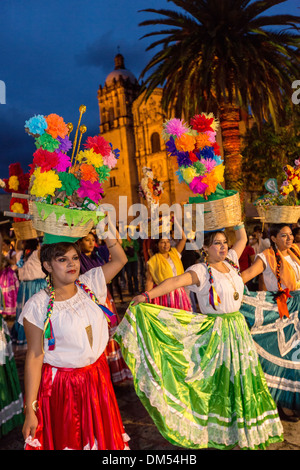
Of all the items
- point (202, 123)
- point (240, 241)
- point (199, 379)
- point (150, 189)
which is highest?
point (202, 123)

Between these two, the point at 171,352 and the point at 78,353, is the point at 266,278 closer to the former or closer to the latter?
the point at 171,352

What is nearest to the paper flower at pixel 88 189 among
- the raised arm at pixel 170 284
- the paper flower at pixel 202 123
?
the raised arm at pixel 170 284

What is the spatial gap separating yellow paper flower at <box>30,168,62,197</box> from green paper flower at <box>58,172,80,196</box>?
0.20ft

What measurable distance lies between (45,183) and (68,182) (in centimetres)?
18

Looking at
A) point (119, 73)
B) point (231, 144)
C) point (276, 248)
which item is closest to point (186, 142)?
point (276, 248)

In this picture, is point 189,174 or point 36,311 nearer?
point 36,311

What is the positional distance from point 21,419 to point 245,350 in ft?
8.85

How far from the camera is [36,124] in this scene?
277cm

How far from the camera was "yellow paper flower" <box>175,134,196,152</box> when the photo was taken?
3.68m

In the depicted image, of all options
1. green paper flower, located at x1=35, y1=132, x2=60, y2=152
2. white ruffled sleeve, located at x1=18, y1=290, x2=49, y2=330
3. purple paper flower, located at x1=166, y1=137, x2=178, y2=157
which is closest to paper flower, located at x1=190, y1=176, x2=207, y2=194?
purple paper flower, located at x1=166, y1=137, x2=178, y2=157

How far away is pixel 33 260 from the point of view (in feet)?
23.7

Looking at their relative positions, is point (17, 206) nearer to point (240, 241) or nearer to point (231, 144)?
point (240, 241)

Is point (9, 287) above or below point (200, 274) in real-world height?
below

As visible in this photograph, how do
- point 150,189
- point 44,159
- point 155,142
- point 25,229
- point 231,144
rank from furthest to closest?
point 155,142
point 231,144
point 150,189
point 25,229
point 44,159
